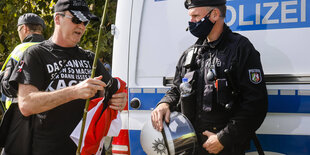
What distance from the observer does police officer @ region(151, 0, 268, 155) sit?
2.11 m

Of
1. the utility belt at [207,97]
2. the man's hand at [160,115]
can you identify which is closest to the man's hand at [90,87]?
the man's hand at [160,115]

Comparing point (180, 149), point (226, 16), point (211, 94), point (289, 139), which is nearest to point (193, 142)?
point (180, 149)

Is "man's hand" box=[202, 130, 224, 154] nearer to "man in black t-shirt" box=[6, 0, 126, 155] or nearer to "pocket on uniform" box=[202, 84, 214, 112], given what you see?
"pocket on uniform" box=[202, 84, 214, 112]

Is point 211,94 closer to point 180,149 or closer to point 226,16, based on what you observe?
point 180,149

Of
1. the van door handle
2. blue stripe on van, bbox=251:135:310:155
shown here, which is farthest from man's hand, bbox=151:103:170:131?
blue stripe on van, bbox=251:135:310:155

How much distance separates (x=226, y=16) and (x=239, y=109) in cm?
76

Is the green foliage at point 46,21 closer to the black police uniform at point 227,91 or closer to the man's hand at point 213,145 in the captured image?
the black police uniform at point 227,91

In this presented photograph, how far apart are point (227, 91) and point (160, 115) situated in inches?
17.6

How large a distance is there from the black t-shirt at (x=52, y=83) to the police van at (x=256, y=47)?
0.58 m

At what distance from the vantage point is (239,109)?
216 cm

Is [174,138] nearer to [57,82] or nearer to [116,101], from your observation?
[116,101]

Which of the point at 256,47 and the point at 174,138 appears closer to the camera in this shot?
the point at 174,138

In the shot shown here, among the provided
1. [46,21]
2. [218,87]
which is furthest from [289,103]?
[46,21]

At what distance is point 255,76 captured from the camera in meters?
2.12
